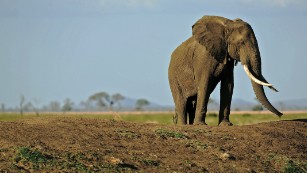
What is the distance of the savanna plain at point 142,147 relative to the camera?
54.1ft

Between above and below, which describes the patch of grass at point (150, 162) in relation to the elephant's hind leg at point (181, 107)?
below

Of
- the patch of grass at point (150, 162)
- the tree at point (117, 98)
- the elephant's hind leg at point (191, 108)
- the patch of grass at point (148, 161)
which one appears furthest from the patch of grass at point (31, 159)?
the tree at point (117, 98)

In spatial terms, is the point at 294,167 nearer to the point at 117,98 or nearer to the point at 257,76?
the point at 257,76

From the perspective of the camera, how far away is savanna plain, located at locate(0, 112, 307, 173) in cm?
1648

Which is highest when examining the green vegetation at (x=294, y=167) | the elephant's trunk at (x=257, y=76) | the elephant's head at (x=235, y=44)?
the elephant's head at (x=235, y=44)

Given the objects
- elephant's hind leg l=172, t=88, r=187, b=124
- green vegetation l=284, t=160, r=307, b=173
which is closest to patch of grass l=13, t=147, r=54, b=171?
green vegetation l=284, t=160, r=307, b=173

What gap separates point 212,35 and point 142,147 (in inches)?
264

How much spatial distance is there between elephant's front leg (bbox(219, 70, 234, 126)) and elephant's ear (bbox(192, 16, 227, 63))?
1.90 feet

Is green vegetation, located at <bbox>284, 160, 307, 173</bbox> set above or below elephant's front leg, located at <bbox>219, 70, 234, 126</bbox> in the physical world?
below

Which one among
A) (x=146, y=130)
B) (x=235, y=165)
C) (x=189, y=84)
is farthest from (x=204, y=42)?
(x=235, y=165)

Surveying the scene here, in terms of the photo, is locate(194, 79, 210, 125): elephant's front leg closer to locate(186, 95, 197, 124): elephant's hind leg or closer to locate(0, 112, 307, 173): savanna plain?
locate(186, 95, 197, 124): elephant's hind leg

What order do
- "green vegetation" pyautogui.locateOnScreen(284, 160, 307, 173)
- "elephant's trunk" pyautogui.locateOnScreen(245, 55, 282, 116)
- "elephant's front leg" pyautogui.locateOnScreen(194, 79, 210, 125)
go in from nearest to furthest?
"green vegetation" pyautogui.locateOnScreen(284, 160, 307, 173) → "elephant's trunk" pyautogui.locateOnScreen(245, 55, 282, 116) → "elephant's front leg" pyautogui.locateOnScreen(194, 79, 210, 125)

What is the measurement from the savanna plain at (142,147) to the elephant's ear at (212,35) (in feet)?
9.88

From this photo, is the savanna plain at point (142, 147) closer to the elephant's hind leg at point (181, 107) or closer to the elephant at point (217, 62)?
the elephant at point (217, 62)
